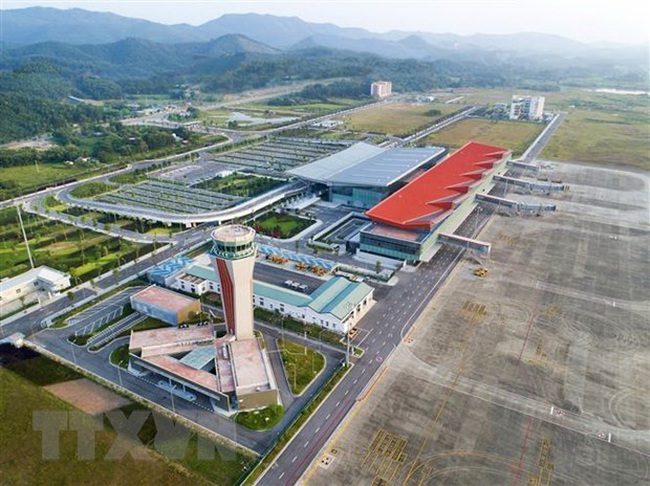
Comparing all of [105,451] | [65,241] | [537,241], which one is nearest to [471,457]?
[105,451]

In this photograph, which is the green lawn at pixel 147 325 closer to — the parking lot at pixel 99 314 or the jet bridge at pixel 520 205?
the parking lot at pixel 99 314

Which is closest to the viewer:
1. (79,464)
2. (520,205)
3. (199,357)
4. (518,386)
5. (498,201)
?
(79,464)

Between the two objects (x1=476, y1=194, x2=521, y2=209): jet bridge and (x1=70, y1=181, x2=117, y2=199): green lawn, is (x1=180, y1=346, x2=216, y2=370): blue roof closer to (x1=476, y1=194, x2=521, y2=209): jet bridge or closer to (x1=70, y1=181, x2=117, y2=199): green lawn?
(x1=70, y1=181, x2=117, y2=199): green lawn

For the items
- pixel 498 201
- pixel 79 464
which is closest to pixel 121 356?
pixel 79 464

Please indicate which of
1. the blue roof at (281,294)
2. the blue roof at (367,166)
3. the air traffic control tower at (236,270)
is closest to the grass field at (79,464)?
the air traffic control tower at (236,270)

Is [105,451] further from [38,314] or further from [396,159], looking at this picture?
[396,159]

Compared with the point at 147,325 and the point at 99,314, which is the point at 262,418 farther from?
the point at 99,314

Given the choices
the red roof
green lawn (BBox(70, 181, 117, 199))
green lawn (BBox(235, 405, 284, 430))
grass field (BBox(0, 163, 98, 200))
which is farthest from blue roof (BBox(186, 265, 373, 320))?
grass field (BBox(0, 163, 98, 200))
